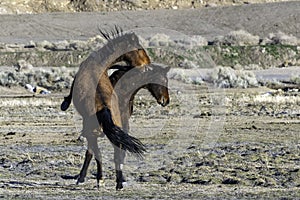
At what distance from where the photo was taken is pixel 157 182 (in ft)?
44.9

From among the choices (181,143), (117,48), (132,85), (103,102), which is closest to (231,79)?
(181,143)

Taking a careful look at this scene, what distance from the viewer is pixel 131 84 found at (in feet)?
45.4

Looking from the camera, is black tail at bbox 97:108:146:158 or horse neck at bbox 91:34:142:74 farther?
horse neck at bbox 91:34:142:74

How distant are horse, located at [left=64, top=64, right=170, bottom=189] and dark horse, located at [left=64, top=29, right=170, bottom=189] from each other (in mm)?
186

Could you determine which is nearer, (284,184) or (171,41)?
(284,184)

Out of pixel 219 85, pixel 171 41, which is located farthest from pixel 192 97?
pixel 171 41

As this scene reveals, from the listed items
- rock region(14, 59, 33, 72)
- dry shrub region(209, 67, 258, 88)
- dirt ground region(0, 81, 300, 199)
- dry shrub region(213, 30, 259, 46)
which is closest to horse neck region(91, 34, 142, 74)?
dirt ground region(0, 81, 300, 199)

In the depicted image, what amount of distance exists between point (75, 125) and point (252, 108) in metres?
5.75

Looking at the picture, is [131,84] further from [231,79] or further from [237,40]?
[237,40]

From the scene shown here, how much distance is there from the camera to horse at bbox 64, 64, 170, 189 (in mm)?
13734

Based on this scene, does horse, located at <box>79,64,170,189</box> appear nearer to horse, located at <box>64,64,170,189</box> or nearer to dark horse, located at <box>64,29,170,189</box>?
horse, located at <box>64,64,170,189</box>

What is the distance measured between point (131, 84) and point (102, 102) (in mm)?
921

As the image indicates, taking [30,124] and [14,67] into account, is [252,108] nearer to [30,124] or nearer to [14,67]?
[30,124]

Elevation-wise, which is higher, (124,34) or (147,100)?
(124,34)
